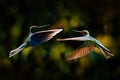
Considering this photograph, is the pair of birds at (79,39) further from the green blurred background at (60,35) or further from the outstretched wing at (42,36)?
the green blurred background at (60,35)

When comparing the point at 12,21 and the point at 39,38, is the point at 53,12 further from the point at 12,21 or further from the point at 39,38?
the point at 39,38

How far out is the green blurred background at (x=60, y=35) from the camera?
1.04 meters

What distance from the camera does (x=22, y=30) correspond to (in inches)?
42.8

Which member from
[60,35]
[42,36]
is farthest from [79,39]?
[60,35]

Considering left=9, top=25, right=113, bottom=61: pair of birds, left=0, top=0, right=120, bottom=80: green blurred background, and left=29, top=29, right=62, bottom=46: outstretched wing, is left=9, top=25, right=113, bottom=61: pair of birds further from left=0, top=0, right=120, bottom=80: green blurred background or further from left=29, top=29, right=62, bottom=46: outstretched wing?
left=0, top=0, right=120, bottom=80: green blurred background

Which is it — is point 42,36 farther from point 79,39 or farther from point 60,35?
point 60,35

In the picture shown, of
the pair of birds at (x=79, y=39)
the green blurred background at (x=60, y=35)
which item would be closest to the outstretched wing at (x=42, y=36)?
the pair of birds at (x=79, y=39)

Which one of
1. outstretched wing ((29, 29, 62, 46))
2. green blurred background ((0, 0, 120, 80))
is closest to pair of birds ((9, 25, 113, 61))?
outstretched wing ((29, 29, 62, 46))

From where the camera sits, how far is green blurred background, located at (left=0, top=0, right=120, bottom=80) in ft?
3.41

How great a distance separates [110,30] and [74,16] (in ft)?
0.41

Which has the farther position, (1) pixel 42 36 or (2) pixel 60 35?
(2) pixel 60 35

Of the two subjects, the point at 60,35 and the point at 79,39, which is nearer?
the point at 79,39

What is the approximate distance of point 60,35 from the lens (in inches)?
40.6

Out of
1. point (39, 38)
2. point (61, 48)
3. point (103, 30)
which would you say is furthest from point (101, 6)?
point (39, 38)
